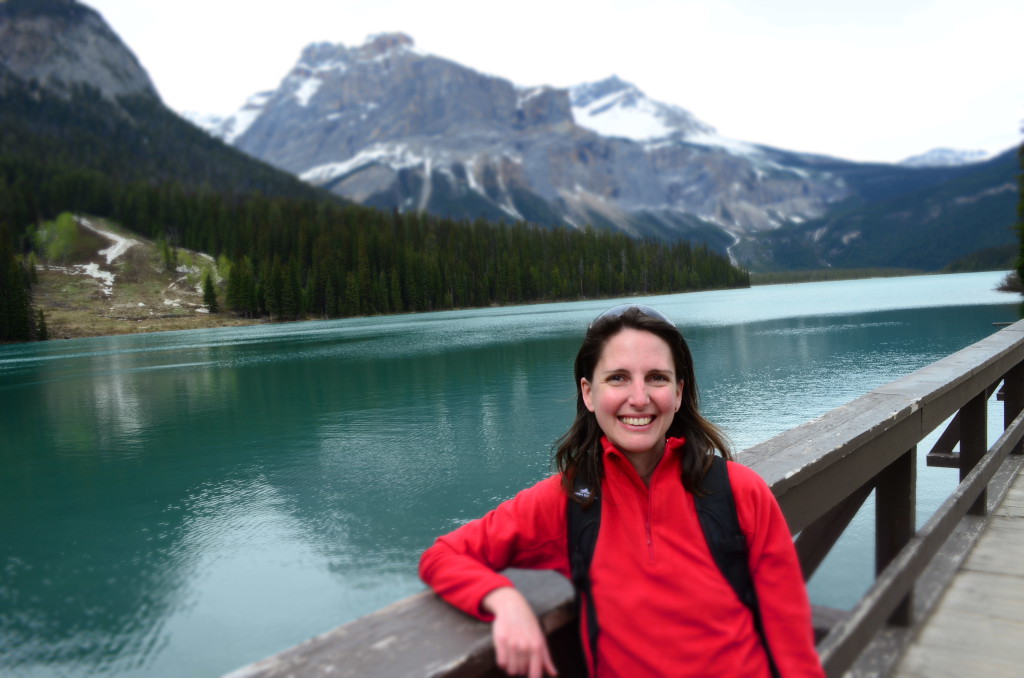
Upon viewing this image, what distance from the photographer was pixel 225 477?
1552 cm

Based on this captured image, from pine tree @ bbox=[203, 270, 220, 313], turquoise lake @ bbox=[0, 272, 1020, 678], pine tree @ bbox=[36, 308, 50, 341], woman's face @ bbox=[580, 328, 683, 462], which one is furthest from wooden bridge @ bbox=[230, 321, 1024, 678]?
pine tree @ bbox=[203, 270, 220, 313]

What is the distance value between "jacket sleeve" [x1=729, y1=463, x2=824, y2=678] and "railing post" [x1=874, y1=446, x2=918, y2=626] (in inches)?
72.0

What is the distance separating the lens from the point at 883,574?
3438mm

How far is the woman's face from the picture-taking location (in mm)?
2645

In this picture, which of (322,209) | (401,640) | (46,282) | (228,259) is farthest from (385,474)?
(322,209)

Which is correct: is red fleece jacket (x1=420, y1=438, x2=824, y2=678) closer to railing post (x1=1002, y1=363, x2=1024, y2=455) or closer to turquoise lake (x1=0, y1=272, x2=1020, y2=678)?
turquoise lake (x1=0, y1=272, x2=1020, y2=678)

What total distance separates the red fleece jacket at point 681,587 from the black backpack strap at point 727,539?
0.02m

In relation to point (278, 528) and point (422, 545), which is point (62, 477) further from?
point (422, 545)

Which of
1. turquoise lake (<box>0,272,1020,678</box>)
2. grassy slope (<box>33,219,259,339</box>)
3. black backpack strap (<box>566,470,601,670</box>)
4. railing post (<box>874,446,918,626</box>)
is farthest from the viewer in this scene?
grassy slope (<box>33,219,259,339</box>)

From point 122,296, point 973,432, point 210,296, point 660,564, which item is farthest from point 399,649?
point 122,296

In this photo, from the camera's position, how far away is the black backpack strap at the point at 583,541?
7.13 ft

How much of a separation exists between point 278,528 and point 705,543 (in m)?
10.8

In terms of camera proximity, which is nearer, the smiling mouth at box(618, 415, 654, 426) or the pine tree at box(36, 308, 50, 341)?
the smiling mouth at box(618, 415, 654, 426)

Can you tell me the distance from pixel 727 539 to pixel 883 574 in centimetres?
170
